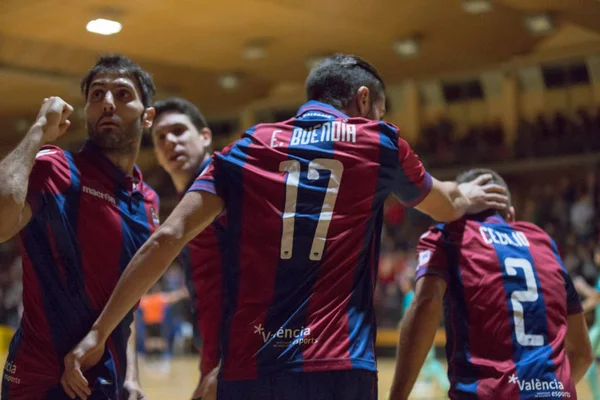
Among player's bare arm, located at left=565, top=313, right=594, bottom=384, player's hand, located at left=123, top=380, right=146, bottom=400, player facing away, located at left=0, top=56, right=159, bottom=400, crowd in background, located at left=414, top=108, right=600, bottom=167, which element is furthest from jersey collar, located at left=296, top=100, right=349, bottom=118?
crowd in background, located at left=414, top=108, right=600, bottom=167

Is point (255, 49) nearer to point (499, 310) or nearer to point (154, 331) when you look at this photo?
point (154, 331)

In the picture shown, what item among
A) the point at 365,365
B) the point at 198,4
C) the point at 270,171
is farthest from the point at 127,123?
the point at 198,4

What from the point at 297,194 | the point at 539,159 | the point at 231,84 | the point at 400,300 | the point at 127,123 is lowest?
the point at 400,300

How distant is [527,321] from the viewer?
3.35 metres

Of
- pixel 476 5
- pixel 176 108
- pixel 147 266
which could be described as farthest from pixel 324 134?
pixel 476 5

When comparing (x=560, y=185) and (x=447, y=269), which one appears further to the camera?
(x=560, y=185)

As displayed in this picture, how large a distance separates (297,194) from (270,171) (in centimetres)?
12

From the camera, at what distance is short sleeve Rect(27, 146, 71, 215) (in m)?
2.75

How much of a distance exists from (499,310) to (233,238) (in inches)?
50.6

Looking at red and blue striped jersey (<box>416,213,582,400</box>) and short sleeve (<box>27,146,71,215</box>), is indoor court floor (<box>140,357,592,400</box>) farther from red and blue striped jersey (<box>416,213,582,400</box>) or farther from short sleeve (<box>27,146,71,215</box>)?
short sleeve (<box>27,146,71,215</box>)

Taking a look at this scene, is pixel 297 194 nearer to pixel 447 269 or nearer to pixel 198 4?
pixel 447 269

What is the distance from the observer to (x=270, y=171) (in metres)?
2.64

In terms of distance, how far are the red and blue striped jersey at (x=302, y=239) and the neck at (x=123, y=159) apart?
66 cm

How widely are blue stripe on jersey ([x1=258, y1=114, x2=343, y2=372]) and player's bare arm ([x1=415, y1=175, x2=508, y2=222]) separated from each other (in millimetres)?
480
